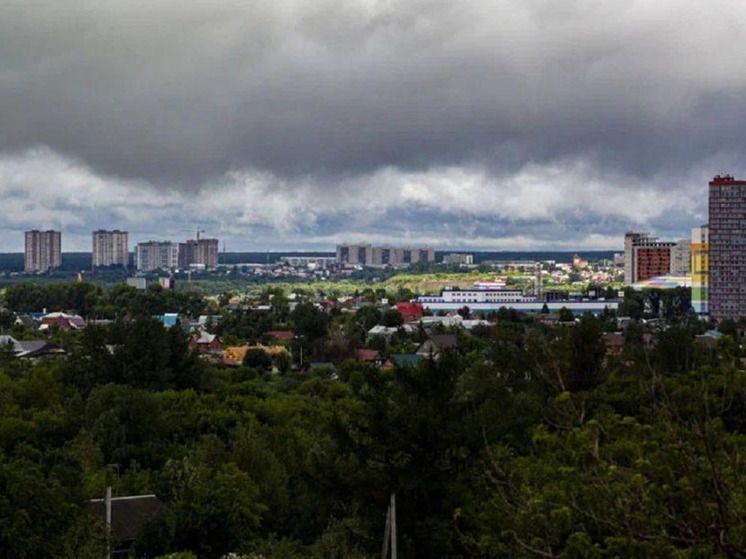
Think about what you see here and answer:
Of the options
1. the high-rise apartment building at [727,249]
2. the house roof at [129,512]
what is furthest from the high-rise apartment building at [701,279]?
the house roof at [129,512]

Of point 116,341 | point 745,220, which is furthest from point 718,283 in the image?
point 116,341

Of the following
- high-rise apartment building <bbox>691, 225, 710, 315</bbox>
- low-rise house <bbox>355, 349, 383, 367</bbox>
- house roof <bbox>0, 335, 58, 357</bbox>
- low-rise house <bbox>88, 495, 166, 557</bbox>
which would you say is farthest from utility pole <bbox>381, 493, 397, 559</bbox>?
high-rise apartment building <bbox>691, 225, 710, 315</bbox>

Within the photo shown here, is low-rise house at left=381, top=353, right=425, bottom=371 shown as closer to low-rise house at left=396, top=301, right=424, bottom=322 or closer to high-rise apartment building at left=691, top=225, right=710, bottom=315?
low-rise house at left=396, top=301, right=424, bottom=322

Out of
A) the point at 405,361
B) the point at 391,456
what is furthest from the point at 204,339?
the point at 391,456

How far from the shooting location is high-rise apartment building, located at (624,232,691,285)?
142m

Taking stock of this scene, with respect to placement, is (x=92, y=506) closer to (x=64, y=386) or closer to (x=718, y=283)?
(x=64, y=386)

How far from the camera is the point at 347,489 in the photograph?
618 inches

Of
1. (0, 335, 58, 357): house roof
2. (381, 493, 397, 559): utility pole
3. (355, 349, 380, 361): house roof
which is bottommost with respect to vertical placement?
(355, 349, 380, 361): house roof

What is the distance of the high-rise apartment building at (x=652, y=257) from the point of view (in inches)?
5571

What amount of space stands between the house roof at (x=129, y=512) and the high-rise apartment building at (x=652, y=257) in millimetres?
127679

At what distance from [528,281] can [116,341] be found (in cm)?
13939

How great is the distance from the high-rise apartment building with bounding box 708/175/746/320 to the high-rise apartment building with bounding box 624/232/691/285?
50.1m

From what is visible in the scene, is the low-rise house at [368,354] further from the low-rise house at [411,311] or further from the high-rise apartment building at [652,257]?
the high-rise apartment building at [652,257]

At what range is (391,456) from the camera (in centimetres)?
1560
